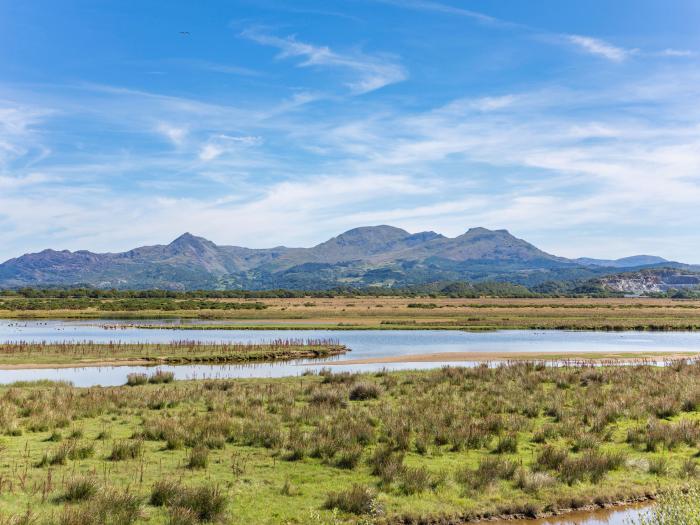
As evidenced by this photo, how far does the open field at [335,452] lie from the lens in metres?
12.1

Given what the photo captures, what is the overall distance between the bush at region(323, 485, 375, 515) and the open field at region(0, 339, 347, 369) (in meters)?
33.5

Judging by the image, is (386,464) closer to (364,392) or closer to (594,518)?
(594,518)

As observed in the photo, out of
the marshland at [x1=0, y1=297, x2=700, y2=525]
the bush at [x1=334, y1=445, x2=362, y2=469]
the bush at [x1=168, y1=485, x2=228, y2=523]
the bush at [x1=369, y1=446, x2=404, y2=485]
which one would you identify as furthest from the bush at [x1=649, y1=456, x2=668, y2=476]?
the bush at [x1=168, y1=485, x2=228, y2=523]

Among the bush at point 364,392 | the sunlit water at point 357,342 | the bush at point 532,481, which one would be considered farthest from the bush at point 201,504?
the sunlit water at point 357,342

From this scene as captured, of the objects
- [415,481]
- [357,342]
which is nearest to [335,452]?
[415,481]

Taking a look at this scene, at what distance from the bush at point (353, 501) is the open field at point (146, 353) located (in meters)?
33.5

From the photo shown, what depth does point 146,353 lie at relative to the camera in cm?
4625

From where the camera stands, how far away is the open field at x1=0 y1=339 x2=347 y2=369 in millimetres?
42031

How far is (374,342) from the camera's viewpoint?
199ft

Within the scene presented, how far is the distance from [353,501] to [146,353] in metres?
38.0

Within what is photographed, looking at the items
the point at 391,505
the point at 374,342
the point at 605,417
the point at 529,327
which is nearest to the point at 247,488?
the point at 391,505

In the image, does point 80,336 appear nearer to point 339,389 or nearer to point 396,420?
point 339,389

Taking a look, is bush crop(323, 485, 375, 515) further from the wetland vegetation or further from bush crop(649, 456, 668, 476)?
the wetland vegetation

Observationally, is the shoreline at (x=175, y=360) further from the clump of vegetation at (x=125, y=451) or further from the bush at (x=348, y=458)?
the bush at (x=348, y=458)
